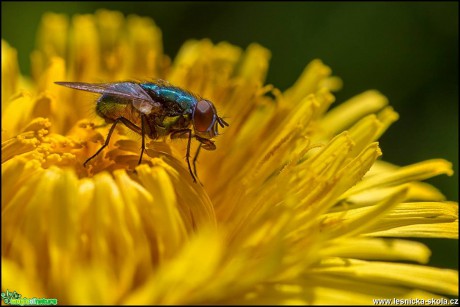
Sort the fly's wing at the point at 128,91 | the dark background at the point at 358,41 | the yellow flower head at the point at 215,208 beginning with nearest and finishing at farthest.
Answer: the yellow flower head at the point at 215,208 < the fly's wing at the point at 128,91 < the dark background at the point at 358,41

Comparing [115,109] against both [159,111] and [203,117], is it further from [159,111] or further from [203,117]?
[203,117]

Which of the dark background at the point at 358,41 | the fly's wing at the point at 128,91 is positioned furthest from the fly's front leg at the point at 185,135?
the dark background at the point at 358,41

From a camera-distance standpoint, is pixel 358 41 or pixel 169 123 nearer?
pixel 169 123

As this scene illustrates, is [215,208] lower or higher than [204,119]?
lower

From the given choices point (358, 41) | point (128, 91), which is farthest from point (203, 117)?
point (358, 41)

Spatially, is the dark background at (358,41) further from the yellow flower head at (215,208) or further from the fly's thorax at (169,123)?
the fly's thorax at (169,123)

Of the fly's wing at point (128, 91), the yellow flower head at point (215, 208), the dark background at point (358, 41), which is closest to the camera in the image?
the yellow flower head at point (215, 208)

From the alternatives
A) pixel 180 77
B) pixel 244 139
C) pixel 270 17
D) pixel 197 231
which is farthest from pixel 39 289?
pixel 270 17
